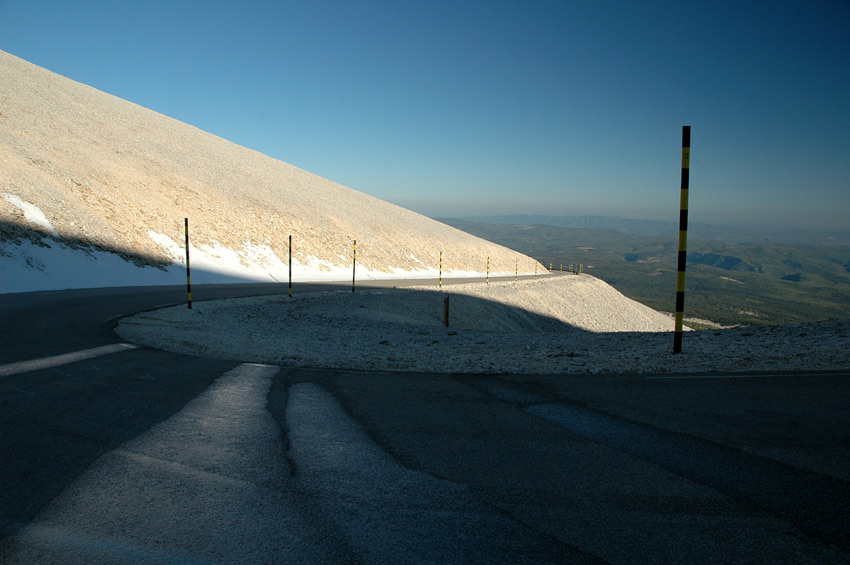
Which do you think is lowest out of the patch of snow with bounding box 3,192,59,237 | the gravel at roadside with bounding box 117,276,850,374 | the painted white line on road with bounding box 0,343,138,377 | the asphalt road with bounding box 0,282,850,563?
the gravel at roadside with bounding box 117,276,850,374

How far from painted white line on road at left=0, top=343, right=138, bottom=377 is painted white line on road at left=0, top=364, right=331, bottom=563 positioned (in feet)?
10.6

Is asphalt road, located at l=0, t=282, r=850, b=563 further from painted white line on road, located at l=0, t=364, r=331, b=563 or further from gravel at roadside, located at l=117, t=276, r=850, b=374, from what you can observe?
gravel at roadside, located at l=117, t=276, r=850, b=374

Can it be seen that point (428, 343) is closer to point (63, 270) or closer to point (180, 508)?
point (180, 508)

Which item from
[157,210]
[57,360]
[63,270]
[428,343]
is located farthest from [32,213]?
[428,343]

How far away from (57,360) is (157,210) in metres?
32.6

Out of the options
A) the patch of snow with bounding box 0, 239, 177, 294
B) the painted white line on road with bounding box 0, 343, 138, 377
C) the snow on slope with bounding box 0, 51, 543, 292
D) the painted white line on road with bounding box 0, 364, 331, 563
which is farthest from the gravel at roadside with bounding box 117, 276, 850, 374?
the snow on slope with bounding box 0, 51, 543, 292

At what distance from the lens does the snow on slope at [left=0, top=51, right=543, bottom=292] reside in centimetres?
2488

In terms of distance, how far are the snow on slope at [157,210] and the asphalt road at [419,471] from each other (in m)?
19.3

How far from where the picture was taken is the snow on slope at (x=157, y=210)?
2488 cm

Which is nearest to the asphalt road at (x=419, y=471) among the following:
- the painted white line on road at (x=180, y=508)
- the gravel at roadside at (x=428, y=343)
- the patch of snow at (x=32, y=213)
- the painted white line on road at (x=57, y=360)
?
the painted white line on road at (x=180, y=508)

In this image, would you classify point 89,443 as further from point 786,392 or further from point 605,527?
point 786,392

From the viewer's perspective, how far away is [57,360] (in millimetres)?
6496

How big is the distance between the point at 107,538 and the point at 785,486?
377 centimetres

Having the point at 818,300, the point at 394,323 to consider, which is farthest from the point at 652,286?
→ the point at 394,323
